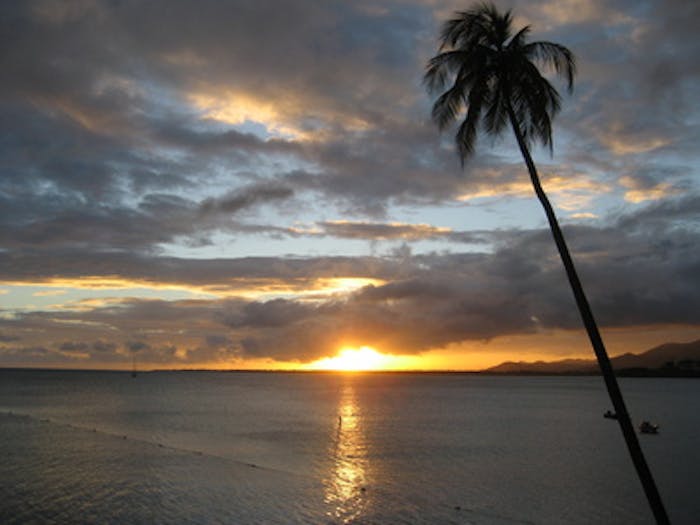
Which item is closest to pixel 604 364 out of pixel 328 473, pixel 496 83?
pixel 496 83

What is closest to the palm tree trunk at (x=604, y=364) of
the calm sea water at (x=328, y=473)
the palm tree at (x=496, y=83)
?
the palm tree at (x=496, y=83)

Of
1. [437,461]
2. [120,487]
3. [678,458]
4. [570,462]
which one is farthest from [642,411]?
[120,487]

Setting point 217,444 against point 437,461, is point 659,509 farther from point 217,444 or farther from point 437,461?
point 217,444

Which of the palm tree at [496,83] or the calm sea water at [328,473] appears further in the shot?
the calm sea water at [328,473]

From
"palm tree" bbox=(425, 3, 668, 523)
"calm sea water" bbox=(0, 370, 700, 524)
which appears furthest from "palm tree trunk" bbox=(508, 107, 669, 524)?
"calm sea water" bbox=(0, 370, 700, 524)

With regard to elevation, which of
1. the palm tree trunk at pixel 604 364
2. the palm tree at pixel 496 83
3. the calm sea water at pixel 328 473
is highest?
the palm tree at pixel 496 83

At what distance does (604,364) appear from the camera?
15023 mm

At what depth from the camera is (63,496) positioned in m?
29.2

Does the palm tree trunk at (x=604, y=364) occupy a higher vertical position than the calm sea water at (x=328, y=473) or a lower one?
higher

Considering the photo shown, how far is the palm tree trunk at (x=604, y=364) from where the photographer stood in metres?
14.4

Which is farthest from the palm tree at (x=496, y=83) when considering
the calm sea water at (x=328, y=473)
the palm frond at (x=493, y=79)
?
the calm sea water at (x=328, y=473)

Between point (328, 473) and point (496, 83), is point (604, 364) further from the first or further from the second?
point (328, 473)

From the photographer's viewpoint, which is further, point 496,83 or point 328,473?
point 328,473

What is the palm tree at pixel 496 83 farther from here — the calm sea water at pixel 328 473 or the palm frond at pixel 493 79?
the calm sea water at pixel 328 473
